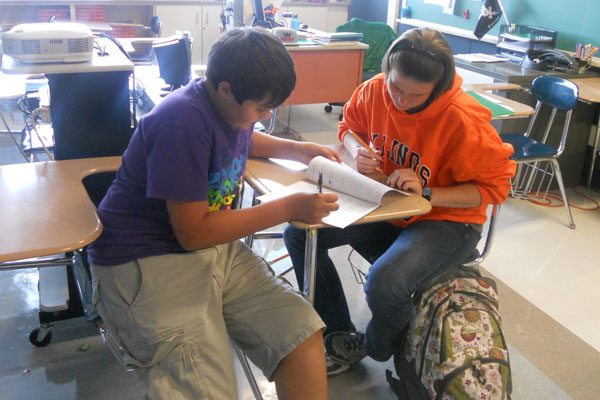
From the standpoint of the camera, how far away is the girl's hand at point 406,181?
4.80ft

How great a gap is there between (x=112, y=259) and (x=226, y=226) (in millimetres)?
270

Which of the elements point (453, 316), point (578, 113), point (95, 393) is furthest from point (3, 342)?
point (578, 113)

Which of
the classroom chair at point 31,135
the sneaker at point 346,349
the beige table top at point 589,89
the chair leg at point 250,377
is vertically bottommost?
the sneaker at point 346,349

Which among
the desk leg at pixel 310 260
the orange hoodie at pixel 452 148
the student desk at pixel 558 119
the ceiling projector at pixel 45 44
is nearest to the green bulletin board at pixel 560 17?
the student desk at pixel 558 119

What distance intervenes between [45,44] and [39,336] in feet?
3.00

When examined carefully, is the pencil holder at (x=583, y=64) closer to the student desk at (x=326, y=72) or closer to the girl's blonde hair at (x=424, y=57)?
the student desk at (x=326, y=72)

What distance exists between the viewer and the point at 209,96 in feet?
3.92

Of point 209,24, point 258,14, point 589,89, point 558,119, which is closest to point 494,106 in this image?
point 589,89

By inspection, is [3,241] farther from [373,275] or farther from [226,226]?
[373,275]

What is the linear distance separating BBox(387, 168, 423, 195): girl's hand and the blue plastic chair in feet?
4.49

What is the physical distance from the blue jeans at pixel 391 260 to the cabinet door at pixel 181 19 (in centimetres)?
406

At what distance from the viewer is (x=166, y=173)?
1105 mm

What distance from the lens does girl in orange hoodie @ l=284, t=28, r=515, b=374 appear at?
4.70ft

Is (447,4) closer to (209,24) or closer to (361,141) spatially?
(209,24)
